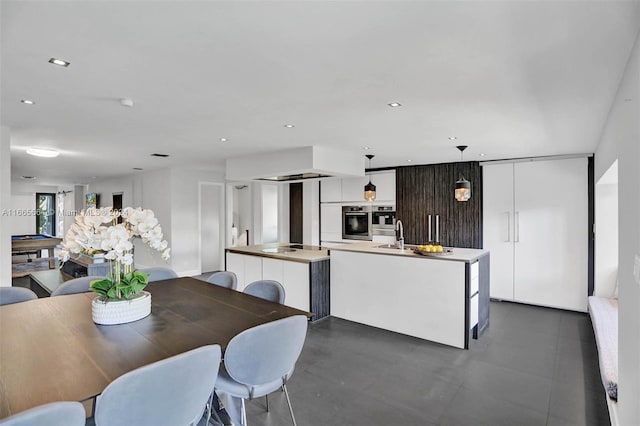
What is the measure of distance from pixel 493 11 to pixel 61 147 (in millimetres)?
5170

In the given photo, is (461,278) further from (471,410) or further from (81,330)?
(81,330)

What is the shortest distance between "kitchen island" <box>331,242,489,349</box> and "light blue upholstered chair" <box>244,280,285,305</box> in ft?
5.63

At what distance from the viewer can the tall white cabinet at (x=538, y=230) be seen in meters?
4.72

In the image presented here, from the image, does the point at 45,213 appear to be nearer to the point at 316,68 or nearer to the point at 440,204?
the point at 440,204

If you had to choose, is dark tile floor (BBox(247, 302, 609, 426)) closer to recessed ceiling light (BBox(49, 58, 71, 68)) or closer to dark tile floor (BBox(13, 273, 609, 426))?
dark tile floor (BBox(13, 273, 609, 426))

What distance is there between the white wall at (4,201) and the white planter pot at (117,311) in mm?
2379

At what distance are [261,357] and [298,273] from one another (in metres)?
2.58

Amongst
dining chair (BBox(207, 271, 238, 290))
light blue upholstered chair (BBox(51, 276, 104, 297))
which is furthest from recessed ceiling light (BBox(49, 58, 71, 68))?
dining chair (BBox(207, 271, 238, 290))

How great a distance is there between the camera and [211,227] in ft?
26.0

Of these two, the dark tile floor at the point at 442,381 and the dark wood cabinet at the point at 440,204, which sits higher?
the dark wood cabinet at the point at 440,204

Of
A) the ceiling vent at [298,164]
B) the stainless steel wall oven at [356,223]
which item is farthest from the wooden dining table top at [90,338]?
the stainless steel wall oven at [356,223]

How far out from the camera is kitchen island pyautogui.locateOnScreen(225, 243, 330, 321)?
4.21 metres

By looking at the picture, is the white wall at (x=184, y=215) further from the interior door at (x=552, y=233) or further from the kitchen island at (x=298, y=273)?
the interior door at (x=552, y=233)

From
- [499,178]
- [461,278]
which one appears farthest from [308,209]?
[461,278]
